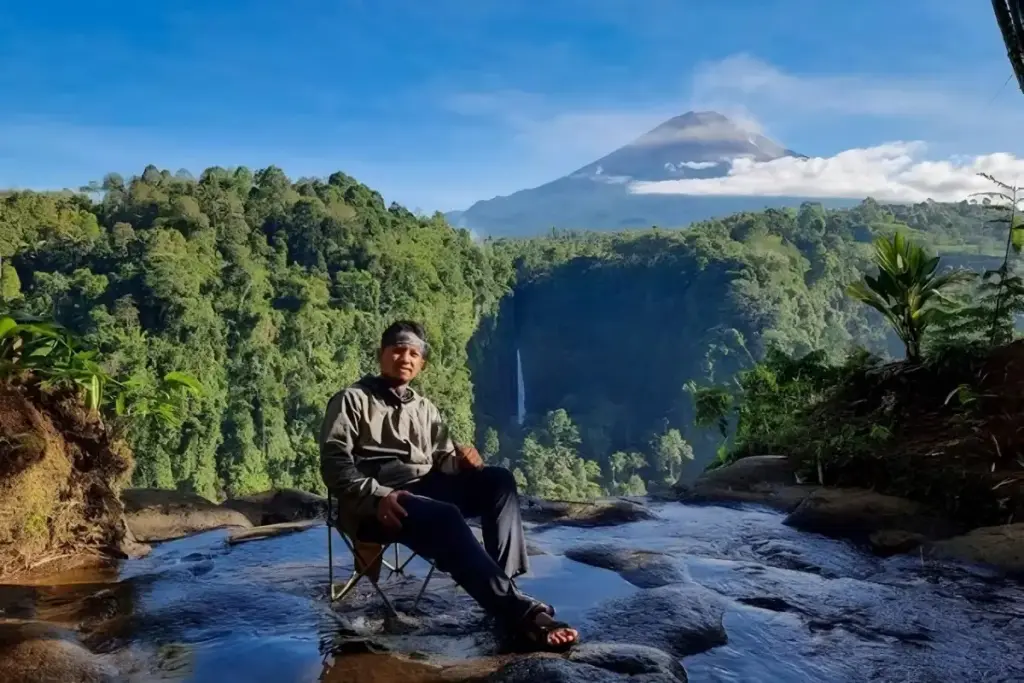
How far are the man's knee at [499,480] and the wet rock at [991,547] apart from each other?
2950 millimetres

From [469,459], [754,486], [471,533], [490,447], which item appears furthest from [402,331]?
[490,447]

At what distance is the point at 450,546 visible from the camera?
2.99m

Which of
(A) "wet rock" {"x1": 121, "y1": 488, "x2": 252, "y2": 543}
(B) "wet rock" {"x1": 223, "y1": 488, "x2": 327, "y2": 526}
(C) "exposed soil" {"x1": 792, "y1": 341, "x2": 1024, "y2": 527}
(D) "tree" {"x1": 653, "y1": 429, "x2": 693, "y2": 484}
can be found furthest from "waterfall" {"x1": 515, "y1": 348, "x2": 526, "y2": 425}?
(A) "wet rock" {"x1": 121, "y1": 488, "x2": 252, "y2": 543}

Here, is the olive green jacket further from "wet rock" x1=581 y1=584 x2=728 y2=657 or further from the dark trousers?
"wet rock" x1=581 y1=584 x2=728 y2=657

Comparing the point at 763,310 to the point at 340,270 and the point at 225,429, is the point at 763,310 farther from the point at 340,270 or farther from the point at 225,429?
the point at 225,429

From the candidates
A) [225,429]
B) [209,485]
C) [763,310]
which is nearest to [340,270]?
[225,429]

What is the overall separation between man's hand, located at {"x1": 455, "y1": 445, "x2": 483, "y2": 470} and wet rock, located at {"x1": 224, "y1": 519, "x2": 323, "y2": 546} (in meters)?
2.56

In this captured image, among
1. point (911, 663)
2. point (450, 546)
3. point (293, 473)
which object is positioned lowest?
point (293, 473)

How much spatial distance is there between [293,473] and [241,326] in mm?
8540

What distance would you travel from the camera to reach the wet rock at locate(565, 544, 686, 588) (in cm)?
428

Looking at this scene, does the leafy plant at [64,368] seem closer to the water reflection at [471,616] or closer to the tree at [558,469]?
the water reflection at [471,616]

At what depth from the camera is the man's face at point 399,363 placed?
354 cm

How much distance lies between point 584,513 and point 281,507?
9.26 feet

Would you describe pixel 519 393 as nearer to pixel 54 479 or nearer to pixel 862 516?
pixel 862 516
